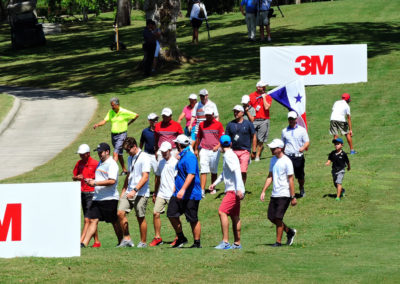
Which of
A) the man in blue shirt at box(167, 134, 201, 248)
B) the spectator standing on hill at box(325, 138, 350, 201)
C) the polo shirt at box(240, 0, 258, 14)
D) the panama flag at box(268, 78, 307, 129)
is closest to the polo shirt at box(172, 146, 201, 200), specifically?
the man in blue shirt at box(167, 134, 201, 248)

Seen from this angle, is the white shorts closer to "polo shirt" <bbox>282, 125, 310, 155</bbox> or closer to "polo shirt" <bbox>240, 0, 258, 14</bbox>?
"polo shirt" <bbox>282, 125, 310, 155</bbox>

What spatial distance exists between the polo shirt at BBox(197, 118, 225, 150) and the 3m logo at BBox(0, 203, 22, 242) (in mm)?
5776

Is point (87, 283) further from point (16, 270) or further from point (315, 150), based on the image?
point (315, 150)

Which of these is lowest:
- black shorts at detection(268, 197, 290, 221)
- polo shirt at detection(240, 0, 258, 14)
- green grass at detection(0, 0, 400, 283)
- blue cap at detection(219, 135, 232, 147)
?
green grass at detection(0, 0, 400, 283)

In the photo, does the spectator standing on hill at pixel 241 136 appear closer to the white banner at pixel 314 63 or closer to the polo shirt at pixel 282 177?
the polo shirt at pixel 282 177

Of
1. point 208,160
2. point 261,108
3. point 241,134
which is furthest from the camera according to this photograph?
point 261,108

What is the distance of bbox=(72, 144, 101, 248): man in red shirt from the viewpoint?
46.0 feet

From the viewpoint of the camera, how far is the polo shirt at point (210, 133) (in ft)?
55.7

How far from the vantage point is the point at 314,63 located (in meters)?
28.4

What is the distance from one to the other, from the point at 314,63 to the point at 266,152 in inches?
248

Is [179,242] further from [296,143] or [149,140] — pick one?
[296,143]

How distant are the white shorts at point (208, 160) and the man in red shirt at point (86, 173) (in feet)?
11.3

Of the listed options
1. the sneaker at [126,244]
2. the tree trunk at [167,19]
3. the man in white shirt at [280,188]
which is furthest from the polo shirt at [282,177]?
the tree trunk at [167,19]

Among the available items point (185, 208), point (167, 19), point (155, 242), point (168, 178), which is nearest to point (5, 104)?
point (167, 19)
